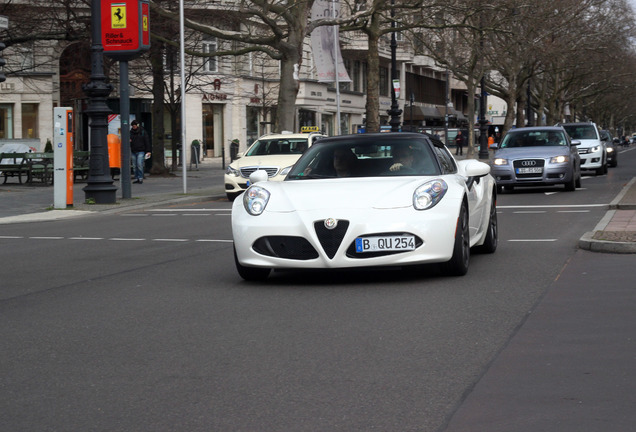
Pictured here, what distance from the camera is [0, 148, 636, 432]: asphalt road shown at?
533 cm

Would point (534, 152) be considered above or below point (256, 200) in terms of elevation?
above

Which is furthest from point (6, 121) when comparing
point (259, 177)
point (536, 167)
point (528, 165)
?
point (259, 177)

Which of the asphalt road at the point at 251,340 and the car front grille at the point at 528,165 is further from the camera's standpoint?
the car front grille at the point at 528,165

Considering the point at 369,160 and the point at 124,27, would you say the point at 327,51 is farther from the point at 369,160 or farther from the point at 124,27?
the point at 369,160

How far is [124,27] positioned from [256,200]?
15.3 meters

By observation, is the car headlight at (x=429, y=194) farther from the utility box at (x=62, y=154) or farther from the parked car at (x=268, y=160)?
the parked car at (x=268, y=160)

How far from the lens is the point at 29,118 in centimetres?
5388

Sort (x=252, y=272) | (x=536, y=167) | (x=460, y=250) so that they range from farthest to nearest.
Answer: (x=536, y=167), (x=252, y=272), (x=460, y=250)

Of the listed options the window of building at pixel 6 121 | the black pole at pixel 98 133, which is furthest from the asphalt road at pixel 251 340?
the window of building at pixel 6 121

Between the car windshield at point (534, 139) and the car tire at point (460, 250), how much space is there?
1672cm

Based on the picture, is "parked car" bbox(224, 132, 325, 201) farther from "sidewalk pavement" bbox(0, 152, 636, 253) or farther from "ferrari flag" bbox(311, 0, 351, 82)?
"ferrari flag" bbox(311, 0, 351, 82)

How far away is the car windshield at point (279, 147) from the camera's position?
2723 centimetres

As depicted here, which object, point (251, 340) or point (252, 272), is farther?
point (252, 272)

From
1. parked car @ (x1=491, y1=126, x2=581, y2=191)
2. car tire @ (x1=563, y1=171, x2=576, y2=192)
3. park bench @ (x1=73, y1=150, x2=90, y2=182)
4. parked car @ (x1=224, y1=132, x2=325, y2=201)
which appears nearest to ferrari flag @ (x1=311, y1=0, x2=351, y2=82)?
park bench @ (x1=73, y1=150, x2=90, y2=182)
